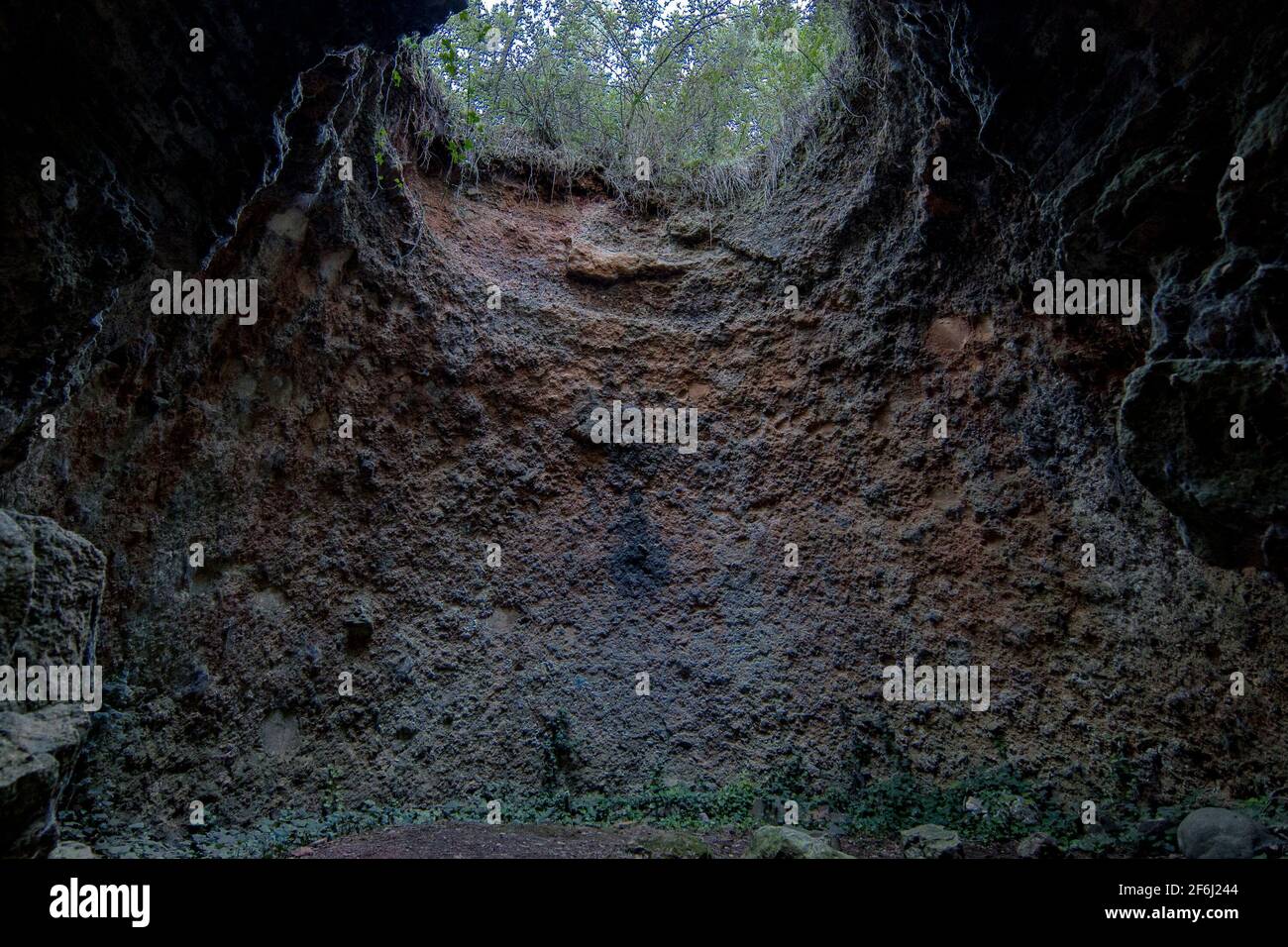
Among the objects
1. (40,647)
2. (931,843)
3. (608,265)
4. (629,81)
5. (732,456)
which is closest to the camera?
(40,647)

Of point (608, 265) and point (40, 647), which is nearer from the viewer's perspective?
point (40, 647)

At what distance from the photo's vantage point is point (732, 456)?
785 centimetres

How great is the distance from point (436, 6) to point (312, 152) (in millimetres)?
2129

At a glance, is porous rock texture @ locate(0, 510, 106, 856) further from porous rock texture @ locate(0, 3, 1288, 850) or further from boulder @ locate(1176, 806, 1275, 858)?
boulder @ locate(1176, 806, 1275, 858)

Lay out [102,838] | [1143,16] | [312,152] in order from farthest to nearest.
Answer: [312,152] < [102,838] < [1143,16]

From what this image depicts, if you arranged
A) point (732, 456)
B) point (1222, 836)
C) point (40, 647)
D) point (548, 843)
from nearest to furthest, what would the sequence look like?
1. point (40, 647)
2. point (1222, 836)
3. point (548, 843)
4. point (732, 456)

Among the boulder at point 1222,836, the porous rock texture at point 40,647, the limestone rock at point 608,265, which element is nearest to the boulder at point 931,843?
the boulder at point 1222,836

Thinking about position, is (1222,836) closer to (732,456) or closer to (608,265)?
(732,456)

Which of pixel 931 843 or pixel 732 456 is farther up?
pixel 732 456

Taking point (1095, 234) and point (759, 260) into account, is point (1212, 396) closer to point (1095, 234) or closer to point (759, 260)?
point (1095, 234)

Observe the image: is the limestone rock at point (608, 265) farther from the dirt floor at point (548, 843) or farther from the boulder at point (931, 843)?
the boulder at point (931, 843)

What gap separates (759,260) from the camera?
8289 millimetres

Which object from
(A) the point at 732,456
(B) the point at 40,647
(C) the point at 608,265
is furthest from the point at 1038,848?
(C) the point at 608,265
